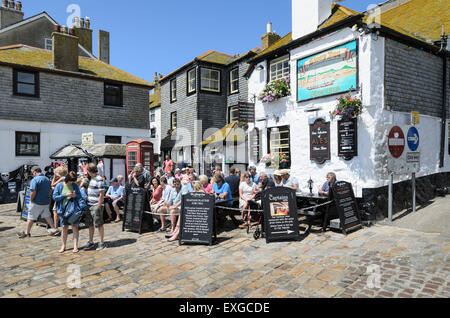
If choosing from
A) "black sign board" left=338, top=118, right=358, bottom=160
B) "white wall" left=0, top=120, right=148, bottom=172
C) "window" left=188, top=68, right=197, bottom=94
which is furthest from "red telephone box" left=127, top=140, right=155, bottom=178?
"black sign board" left=338, top=118, right=358, bottom=160

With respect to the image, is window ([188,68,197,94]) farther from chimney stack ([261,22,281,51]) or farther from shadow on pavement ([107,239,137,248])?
shadow on pavement ([107,239,137,248])

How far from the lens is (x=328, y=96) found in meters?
9.41

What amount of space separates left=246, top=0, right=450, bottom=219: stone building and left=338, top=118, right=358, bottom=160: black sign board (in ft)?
0.35

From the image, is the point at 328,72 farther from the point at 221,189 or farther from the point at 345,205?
the point at 221,189

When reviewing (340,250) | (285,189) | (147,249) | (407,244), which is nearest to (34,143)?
(147,249)

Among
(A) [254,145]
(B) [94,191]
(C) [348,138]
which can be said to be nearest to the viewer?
(B) [94,191]

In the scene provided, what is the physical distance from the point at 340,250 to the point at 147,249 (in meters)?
4.08

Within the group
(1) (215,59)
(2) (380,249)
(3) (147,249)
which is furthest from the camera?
(1) (215,59)

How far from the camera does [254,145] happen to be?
12.4m

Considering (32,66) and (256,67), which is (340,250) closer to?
(256,67)

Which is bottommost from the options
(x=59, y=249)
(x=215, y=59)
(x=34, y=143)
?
(x=59, y=249)

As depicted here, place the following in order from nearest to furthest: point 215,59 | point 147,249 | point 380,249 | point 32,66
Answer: point 380,249 → point 147,249 → point 32,66 → point 215,59

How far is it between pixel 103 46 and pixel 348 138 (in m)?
25.5

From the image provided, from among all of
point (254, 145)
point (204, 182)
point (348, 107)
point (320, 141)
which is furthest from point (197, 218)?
point (254, 145)
